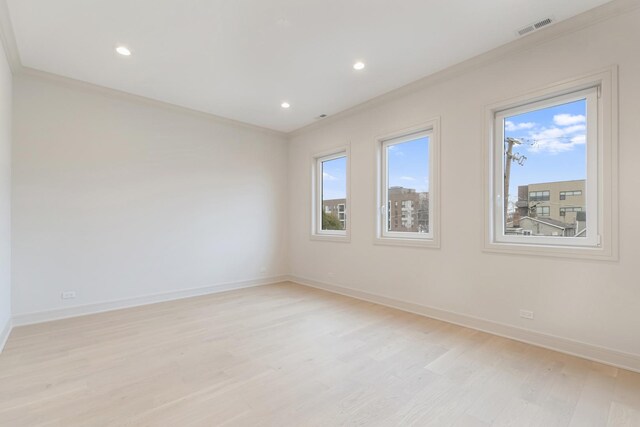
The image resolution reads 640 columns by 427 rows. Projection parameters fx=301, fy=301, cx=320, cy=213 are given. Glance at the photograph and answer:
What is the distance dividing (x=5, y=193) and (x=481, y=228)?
4961mm

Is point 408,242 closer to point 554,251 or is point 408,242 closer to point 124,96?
point 554,251

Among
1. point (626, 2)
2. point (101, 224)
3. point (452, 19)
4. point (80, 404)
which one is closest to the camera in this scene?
point (80, 404)

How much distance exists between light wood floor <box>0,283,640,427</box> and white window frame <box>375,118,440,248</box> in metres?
1.02

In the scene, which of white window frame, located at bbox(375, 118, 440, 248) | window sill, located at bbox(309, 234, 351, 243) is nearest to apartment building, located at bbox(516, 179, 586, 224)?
white window frame, located at bbox(375, 118, 440, 248)

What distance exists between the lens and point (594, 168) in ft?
8.54

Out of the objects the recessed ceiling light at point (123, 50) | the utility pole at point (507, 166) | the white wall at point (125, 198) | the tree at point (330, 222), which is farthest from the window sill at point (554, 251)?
the recessed ceiling light at point (123, 50)

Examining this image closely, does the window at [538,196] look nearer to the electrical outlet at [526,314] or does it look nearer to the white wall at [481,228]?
the white wall at [481,228]

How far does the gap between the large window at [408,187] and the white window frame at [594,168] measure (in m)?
0.86

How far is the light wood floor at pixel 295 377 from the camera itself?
183 cm

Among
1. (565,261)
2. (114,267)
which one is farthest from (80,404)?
(565,261)

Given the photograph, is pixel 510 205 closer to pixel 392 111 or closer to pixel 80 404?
pixel 392 111

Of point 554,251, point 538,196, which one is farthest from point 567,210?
point 554,251

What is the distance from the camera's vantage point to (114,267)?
13.1 ft

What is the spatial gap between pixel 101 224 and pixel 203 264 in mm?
1489
